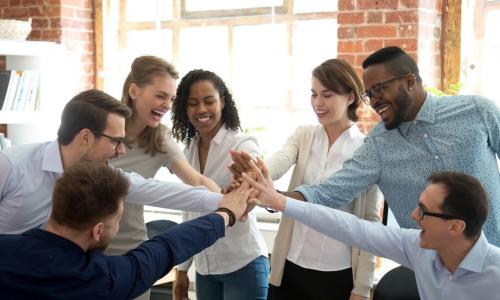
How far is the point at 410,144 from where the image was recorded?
260cm

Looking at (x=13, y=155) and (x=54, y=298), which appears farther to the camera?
(x=13, y=155)

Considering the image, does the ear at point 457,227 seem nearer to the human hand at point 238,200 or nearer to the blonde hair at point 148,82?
the human hand at point 238,200

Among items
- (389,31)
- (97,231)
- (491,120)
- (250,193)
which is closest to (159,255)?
(97,231)

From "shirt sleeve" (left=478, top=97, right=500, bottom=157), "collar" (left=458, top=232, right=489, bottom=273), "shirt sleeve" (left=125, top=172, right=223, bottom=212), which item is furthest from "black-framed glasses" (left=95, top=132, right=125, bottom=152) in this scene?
"shirt sleeve" (left=478, top=97, right=500, bottom=157)

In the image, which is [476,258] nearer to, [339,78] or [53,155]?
[339,78]

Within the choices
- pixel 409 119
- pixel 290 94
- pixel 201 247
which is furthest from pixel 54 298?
pixel 290 94

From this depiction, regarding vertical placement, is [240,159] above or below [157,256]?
above

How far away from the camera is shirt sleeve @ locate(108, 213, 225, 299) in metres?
1.93

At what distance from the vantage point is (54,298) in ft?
5.90

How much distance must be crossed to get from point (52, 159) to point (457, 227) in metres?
1.29

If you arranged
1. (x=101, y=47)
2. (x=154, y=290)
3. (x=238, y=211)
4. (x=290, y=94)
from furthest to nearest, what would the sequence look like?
(x=101, y=47) → (x=290, y=94) → (x=154, y=290) → (x=238, y=211)

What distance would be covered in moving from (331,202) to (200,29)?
114 inches

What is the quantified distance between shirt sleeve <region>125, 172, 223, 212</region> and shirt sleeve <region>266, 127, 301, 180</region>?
1.10ft

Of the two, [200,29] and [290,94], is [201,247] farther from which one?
[200,29]
